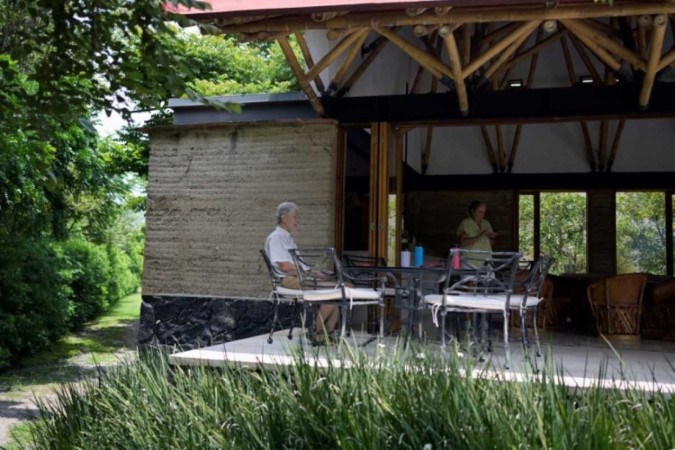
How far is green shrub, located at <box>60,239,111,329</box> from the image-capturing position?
48.4ft

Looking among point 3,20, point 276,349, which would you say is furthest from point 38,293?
point 3,20

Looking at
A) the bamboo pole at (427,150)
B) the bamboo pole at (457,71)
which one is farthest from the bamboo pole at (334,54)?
Answer: the bamboo pole at (427,150)

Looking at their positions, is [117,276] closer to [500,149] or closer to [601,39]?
[500,149]

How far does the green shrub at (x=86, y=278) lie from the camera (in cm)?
1477

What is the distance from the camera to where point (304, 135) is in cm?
765

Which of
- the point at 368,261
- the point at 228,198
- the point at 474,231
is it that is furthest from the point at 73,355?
the point at 474,231

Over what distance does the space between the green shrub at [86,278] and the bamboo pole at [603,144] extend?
9776mm

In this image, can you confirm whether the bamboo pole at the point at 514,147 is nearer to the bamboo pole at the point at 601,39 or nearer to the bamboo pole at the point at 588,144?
the bamboo pole at the point at 588,144

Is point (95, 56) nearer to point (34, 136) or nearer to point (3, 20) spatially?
point (34, 136)

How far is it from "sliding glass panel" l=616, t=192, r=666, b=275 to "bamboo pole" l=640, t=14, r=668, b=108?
5357mm

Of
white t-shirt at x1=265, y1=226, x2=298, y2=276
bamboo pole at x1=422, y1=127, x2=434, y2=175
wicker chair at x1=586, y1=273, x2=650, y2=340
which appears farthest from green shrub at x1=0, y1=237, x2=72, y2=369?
wicker chair at x1=586, y1=273, x2=650, y2=340

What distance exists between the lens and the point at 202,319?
316 inches

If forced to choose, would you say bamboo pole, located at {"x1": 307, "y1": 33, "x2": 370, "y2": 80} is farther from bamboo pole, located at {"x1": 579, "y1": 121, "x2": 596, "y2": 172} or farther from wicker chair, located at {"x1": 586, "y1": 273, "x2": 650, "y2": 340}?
bamboo pole, located at {"x1": 579, "y1": 121, "x2": 596, "y2": 172}

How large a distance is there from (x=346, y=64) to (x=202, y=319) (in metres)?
3.31
